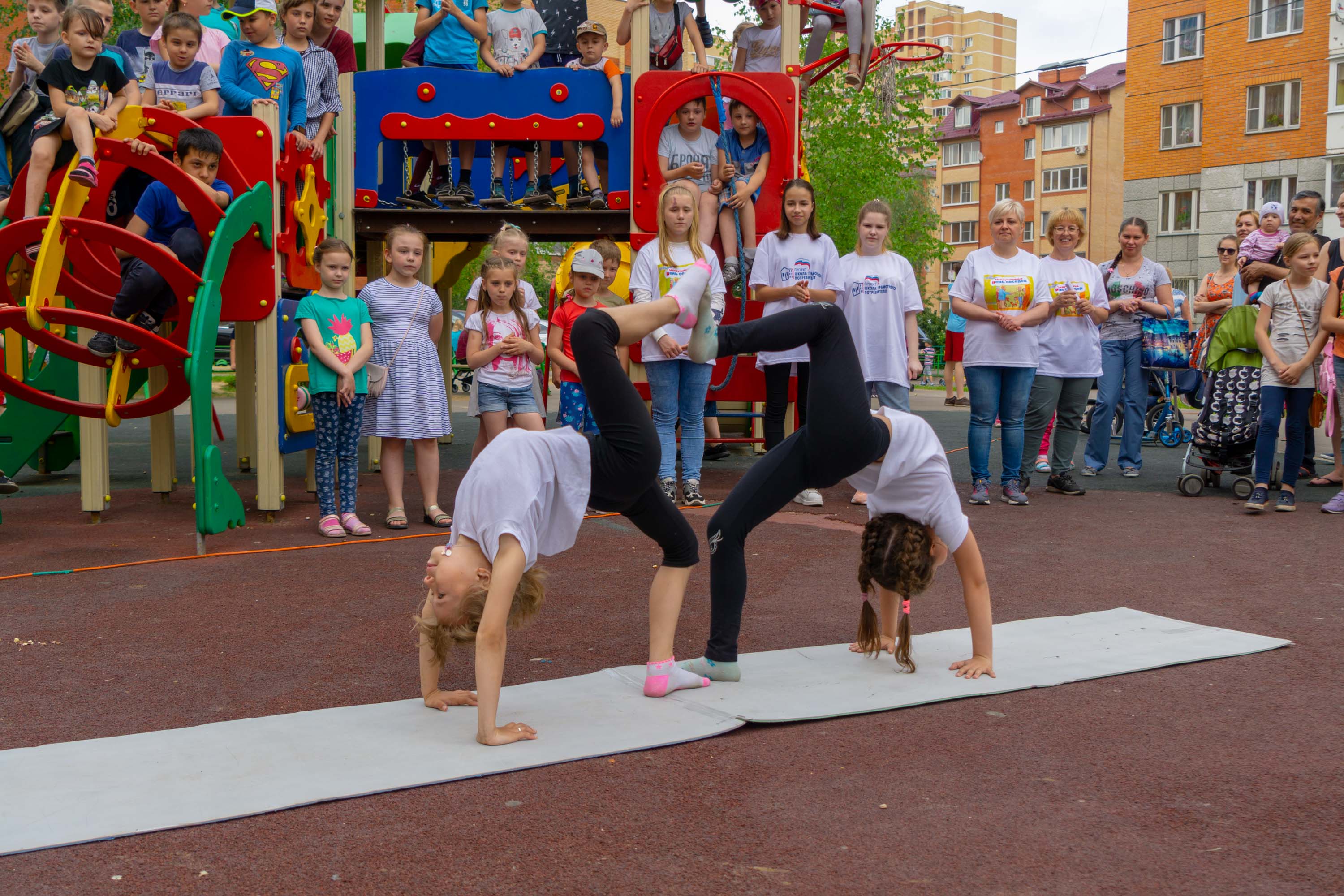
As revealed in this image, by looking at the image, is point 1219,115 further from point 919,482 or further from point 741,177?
point 919,482

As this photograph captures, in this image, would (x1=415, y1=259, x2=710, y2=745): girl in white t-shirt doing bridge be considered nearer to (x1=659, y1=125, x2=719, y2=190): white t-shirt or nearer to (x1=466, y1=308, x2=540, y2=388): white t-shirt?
(x1=466, y1=308, x2=540, y2=388): white t-shirt

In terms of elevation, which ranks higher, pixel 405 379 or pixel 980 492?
pixel 405 379

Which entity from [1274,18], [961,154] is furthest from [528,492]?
[961,154]

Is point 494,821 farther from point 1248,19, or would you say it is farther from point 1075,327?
point 1248,19

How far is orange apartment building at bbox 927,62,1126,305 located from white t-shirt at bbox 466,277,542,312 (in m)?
50.7

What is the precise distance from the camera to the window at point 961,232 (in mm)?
67938

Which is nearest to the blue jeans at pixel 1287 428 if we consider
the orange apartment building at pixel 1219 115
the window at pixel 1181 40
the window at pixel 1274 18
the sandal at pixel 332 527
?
the sandal at pixel 332 527

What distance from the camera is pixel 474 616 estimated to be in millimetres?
3314

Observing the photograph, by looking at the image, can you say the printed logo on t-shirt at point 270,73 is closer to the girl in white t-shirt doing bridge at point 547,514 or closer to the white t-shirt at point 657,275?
the white t-shirt at point 657,275

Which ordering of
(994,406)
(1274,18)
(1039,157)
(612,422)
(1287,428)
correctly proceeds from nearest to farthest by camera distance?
(612,422), (1287,428), (994,406), (1274,18), (1039,157)

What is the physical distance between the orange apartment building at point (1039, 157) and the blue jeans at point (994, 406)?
49.5m

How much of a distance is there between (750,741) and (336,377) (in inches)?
156

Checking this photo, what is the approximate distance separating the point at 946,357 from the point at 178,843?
14.2 metres

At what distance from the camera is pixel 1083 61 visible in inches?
1140
